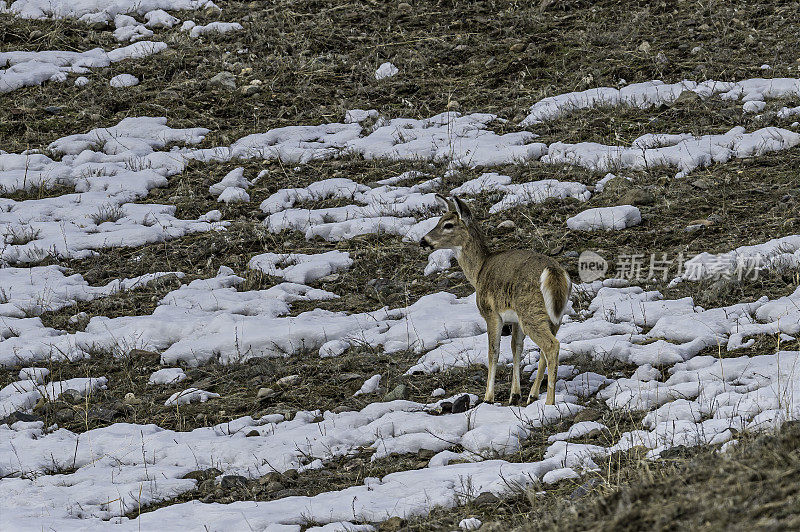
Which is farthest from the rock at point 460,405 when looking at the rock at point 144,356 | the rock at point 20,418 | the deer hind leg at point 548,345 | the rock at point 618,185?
the rock at point 618,185

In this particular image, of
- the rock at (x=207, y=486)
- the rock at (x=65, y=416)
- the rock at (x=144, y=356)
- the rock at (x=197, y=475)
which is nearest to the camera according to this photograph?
the rock at (x=207, y=486)

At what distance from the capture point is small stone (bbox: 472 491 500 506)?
229 inches

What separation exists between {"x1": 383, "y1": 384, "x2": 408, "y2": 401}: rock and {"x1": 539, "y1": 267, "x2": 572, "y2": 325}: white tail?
4.88 feet

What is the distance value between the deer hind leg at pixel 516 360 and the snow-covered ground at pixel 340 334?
11.7 inches

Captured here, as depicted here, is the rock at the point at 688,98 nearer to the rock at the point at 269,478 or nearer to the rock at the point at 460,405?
the rock at the point at 460,405

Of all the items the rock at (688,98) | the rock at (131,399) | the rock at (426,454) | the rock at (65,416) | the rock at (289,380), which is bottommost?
the rock at (131,399)

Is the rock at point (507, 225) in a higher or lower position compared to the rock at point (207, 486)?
higher

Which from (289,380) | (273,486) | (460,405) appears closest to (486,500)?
(273,486)

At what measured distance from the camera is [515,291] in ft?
25.5

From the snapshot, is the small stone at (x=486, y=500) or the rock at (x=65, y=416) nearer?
the small stone at (x=486, y=500)

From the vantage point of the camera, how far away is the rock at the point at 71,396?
8367mm

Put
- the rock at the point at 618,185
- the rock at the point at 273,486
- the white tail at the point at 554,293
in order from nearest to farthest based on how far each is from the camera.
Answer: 1. the rock at the point at 273,486
2. the white tail at the point at 554,293
3. the rock at the point at 618,185

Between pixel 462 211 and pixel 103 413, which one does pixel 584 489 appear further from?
pixel 103 413

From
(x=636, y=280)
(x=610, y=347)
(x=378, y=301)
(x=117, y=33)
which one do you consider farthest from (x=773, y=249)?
(x=117, y=33)
